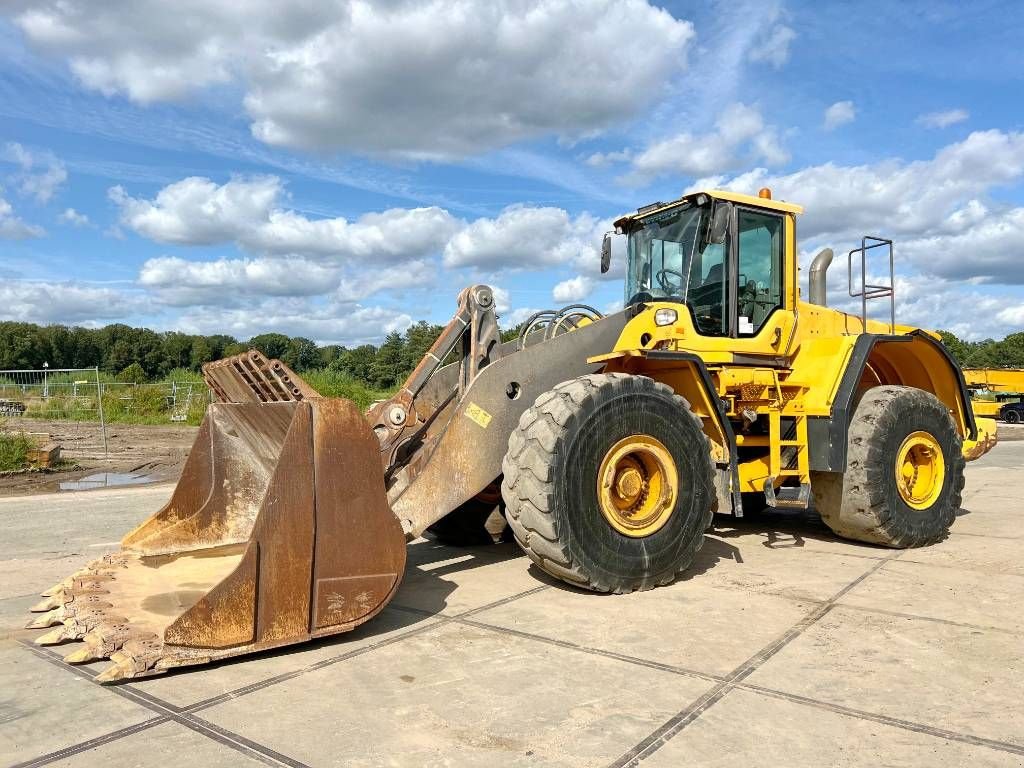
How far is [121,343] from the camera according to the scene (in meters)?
81.8

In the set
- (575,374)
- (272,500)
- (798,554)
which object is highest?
(575,374)

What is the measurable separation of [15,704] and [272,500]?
129 centimetres

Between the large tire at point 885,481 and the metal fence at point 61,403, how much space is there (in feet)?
48.7

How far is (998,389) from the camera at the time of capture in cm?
3095

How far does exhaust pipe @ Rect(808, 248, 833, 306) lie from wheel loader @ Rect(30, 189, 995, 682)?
0.8 inches

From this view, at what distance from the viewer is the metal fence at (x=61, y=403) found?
57.7ft

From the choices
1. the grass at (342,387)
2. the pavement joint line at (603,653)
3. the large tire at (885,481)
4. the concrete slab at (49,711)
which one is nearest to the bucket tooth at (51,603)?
the concrete slab at (49,711)

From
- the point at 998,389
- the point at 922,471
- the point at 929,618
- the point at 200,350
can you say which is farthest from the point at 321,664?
the point at 200,350

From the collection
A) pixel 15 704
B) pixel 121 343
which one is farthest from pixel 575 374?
pixel 121 343

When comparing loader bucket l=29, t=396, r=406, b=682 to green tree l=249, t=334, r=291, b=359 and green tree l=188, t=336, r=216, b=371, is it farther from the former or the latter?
green tree l=188, t=336, r=216, b=371

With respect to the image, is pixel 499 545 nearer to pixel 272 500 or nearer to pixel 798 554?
pixel 798 554

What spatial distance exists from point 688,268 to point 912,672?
3410 mm

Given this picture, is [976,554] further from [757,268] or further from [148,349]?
[148,349]

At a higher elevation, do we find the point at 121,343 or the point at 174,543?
the point at 121,343
